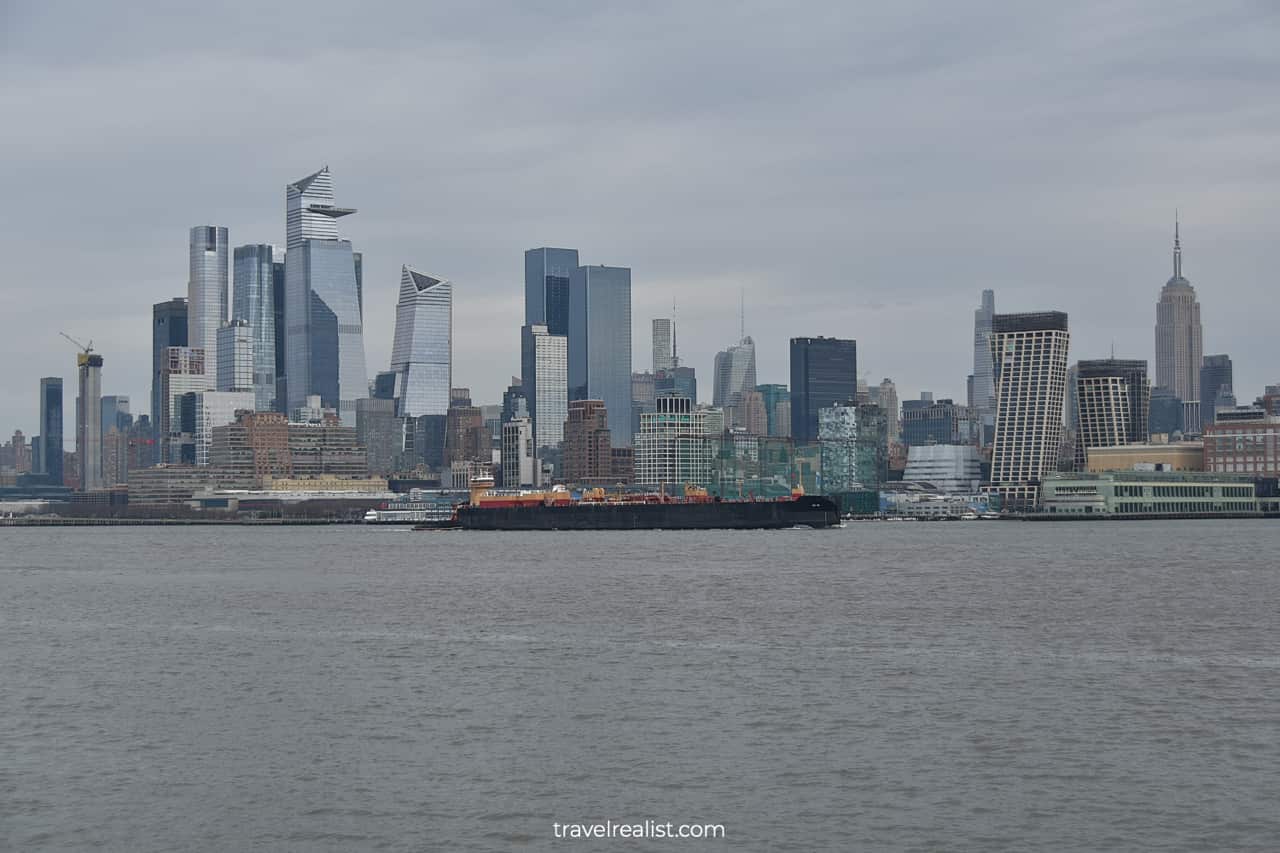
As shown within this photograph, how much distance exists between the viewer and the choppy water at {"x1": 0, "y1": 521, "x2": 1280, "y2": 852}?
32750 millimetres

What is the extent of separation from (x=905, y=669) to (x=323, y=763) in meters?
22.1

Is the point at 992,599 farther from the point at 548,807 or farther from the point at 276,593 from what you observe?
the point at 548,807

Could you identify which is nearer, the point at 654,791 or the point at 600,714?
the point at 654,791

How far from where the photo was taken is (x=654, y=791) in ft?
116

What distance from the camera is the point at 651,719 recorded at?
4362cm

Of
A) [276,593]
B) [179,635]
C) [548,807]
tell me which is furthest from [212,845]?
[276,593]

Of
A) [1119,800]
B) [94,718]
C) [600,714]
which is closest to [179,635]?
[94,718]

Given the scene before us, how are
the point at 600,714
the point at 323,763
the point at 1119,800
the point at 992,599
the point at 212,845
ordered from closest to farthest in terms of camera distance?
the point at 212,845 → the point at 1119,800 → the point at 323,763 → the point at 600,714 → the point at 992,599

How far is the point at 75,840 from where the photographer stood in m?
31.8

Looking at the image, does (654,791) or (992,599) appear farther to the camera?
(992,599)

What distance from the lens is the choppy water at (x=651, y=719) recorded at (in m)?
32.8

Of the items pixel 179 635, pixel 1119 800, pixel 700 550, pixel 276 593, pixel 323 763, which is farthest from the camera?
pixel 700 550

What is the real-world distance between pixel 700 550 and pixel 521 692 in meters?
96.8

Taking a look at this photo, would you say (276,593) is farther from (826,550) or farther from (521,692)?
(826,550)
